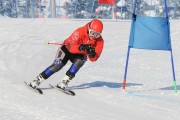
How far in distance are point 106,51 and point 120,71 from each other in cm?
392

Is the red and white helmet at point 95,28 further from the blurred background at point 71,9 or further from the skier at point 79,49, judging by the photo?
the blurred background at point 71,9

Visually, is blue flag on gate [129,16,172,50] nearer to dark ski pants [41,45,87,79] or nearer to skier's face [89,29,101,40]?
skier's face [89,29,101,40]

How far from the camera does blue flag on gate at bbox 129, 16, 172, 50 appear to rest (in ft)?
26.2

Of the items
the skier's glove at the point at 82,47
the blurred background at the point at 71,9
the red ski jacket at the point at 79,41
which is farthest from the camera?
the blurred background at the point at 71,9

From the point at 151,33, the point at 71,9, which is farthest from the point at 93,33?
the point at 71,9

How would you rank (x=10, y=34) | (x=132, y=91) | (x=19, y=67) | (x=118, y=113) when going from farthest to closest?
(x=10, y=34)
(x=19, y=67)
(x=132, y=91)
(x=118, y=113)

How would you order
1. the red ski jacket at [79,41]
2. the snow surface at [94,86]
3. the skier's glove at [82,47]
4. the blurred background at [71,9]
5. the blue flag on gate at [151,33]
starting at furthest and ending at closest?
the blurred background at [71,9]
the blue flag on gate at [151,33]
the red ski jacket at [79,41]
the skier's glove at [82,47]
the snow surface at [94,86]

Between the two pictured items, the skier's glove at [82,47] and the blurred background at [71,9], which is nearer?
the skier's glove at [82,47]

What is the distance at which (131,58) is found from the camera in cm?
1330

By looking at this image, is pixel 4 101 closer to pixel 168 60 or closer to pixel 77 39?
pixel 77 39

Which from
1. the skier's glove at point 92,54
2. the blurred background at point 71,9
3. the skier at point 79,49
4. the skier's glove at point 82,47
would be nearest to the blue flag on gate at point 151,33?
the skier at point 79,49

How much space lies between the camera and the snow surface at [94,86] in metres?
6.23

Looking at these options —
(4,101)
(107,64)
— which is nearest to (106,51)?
(107,64)

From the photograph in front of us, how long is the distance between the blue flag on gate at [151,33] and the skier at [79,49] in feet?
2.36
